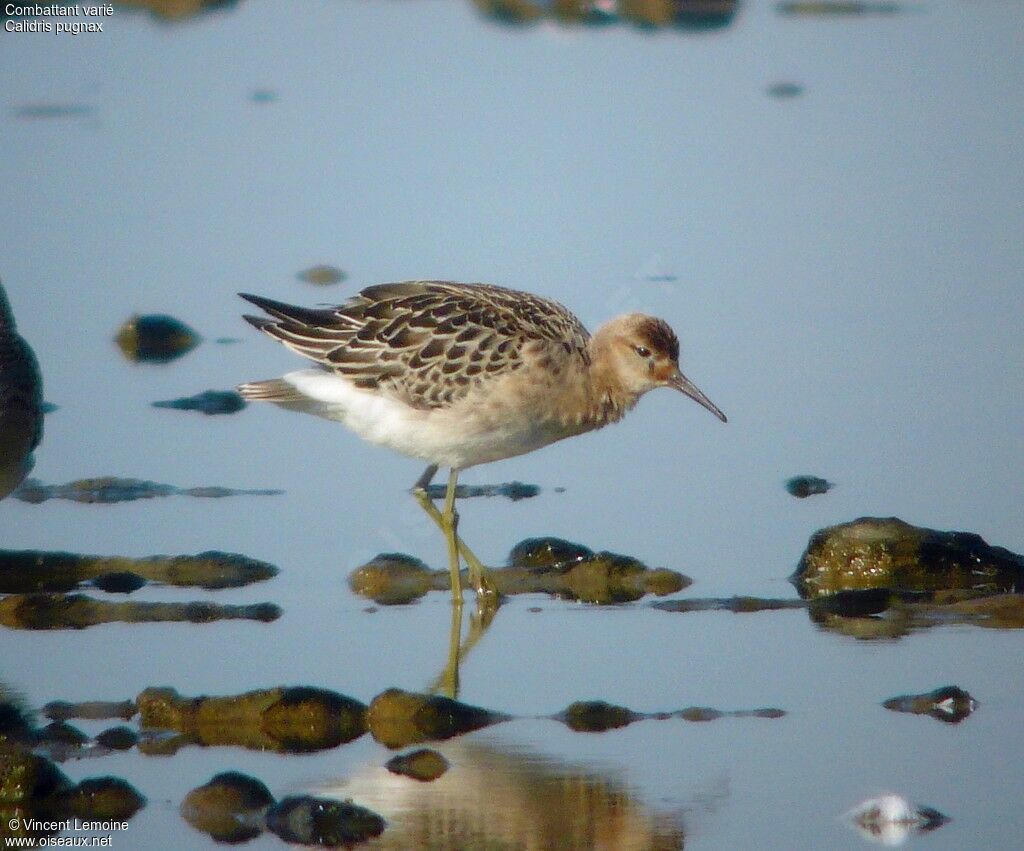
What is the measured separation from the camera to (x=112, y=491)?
8945 millimetres

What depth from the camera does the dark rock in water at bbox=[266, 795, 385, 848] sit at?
539 cm

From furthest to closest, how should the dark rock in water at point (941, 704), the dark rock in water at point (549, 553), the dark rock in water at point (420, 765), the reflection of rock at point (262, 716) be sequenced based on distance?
the dark rock in water at point (549, 553) < the dark rock in water at point (941, 704) < the reflection of rock at point (262, 716) < the dark rock in water at point (420, 765)

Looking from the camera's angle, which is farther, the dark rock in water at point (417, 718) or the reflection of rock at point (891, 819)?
the dark rock in water at point (417, 718)

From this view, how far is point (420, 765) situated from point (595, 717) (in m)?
0.73

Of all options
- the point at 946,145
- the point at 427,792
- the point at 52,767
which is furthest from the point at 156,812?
the point at 946,145

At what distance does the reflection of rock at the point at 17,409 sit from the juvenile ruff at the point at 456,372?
96 centimetres

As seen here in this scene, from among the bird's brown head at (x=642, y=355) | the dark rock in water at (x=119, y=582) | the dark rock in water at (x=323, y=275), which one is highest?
the dark rock in water at (x=323, y=275)

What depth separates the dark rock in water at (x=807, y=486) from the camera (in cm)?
895

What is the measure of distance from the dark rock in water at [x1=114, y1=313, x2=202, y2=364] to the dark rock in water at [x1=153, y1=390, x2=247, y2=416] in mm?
830

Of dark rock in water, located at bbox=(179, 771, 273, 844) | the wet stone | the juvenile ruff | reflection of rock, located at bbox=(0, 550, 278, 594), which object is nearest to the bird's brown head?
the juvenile ruff

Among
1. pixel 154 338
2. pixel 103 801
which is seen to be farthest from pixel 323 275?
pixel 103 801

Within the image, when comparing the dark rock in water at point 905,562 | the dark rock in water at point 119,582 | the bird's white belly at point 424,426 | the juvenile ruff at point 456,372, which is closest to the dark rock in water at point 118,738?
the dark rock in water at point 119,582

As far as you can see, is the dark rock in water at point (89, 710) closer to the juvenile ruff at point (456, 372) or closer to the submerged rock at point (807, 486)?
the juvenile ruff at point (456, 372)

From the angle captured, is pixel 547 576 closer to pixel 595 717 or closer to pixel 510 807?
pixel 595 717
